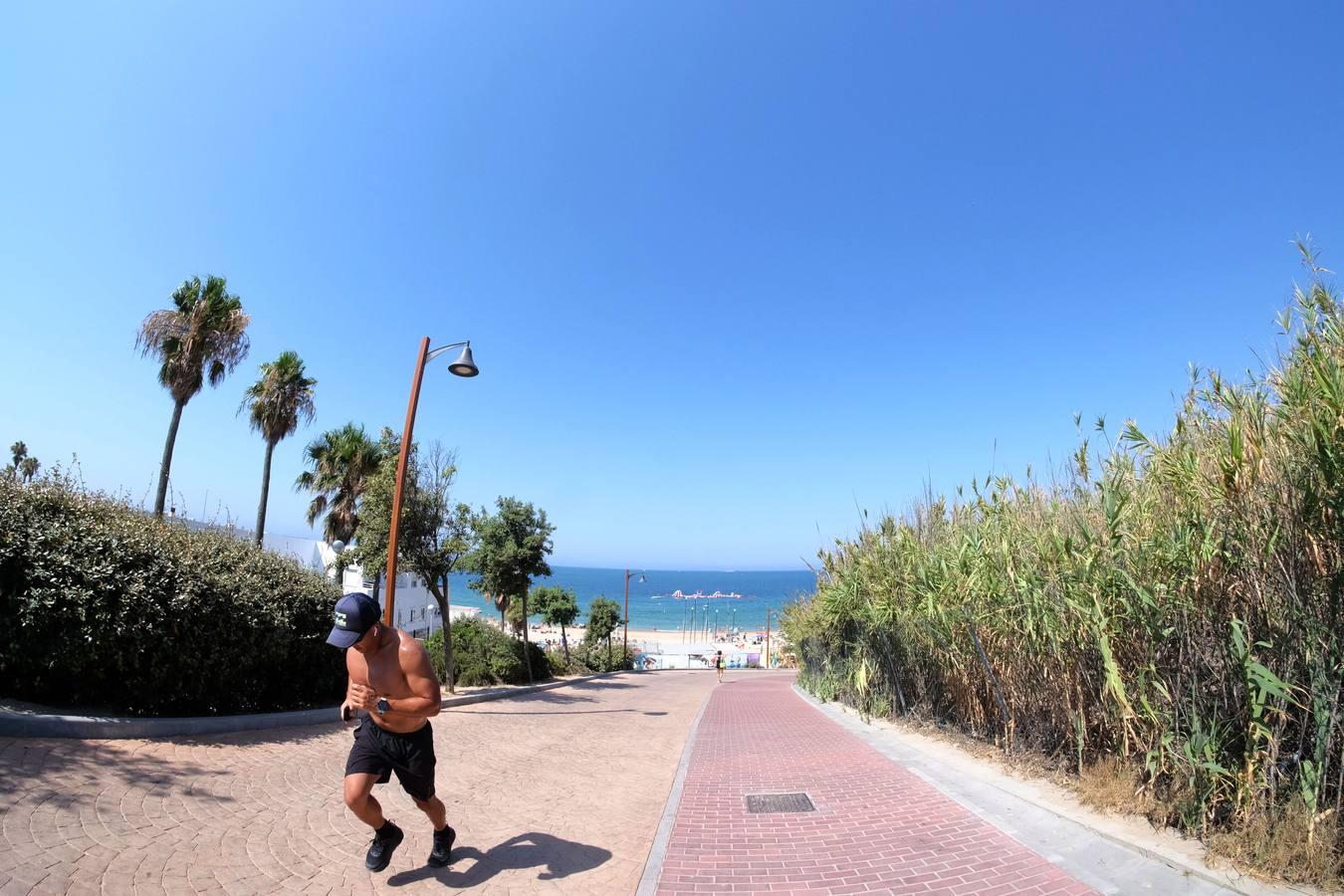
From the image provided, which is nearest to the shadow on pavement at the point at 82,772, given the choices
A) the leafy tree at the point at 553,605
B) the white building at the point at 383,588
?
the white building at the point at 383,588

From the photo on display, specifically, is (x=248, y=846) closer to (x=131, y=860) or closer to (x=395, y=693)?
(x=131, y=860)

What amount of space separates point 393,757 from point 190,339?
48.7 feet

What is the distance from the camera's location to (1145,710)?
4234mm

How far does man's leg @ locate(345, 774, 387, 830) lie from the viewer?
10.3ft

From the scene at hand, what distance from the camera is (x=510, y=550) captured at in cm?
1734

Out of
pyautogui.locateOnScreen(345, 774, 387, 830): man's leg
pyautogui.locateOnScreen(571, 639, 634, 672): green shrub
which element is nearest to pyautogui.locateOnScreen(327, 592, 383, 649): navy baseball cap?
pyautogui.locateOnScreen(345, 774, 387, 830): man's leg

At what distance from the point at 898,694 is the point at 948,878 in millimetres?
6151

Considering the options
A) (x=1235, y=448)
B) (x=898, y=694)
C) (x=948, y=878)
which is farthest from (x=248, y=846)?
(x=898, y=694)

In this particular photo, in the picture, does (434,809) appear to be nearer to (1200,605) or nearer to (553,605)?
(1200,605)

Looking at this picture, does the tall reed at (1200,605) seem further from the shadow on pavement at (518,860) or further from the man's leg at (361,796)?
the man's leg at (361,796)

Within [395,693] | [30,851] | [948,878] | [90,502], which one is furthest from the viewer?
[90,502]

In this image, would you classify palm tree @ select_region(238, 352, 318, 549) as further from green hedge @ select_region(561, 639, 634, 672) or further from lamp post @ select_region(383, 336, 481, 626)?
green hedge @ select_region(561, 639, 634, 672)

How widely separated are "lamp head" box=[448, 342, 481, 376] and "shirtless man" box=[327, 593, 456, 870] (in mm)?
6158

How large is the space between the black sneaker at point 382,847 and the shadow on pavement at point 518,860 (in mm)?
174
